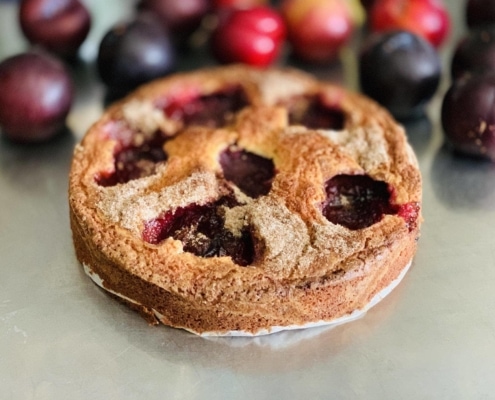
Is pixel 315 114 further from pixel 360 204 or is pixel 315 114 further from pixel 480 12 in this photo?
pixel 480 12

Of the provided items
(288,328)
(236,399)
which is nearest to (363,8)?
(288,328)

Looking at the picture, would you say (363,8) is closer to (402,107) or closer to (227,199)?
(402,107)

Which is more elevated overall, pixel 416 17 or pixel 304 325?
pixel 416 17

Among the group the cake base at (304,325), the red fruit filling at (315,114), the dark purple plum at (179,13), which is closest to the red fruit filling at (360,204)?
the cake base at (304,325)

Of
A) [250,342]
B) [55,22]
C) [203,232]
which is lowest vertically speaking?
[250,342]

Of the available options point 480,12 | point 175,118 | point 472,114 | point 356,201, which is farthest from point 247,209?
point 480,12

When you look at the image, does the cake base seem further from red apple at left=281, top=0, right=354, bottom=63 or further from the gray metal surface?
red apple at left=281, top=0, right=354, bottom=63

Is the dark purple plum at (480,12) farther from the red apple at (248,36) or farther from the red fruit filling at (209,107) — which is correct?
the red fruit filling at (209,107)

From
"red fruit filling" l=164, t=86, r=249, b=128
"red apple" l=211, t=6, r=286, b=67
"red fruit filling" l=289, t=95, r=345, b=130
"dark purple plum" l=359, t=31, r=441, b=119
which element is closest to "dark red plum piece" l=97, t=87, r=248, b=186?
"red fruit filling" l=164, t=86, r=249, b=128
